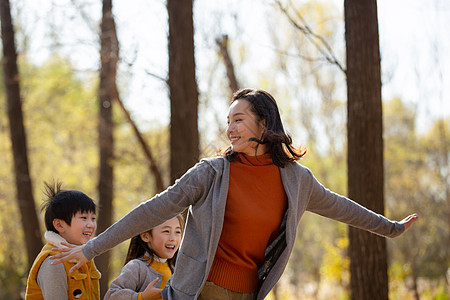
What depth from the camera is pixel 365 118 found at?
4820mm

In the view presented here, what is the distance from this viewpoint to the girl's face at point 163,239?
138 inches

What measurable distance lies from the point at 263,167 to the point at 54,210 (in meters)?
1.45

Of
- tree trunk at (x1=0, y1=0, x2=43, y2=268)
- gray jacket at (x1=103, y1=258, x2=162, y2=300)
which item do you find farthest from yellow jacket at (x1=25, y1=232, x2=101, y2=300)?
tree trunk at (x1=0, y1=0, x2=43, y2=268)

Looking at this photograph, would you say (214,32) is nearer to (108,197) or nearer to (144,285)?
(108,197)

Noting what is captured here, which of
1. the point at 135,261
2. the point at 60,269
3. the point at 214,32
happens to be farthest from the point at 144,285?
the point at 214,32

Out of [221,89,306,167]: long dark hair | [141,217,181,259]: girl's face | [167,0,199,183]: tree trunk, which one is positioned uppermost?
[167,0,199,183]: tree trunk

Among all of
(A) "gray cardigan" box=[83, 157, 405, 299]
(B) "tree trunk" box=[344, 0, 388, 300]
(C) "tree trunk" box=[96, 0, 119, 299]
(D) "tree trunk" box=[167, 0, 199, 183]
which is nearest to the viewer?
(A) "gray cardigan" box=[83, 157, 405, 299]

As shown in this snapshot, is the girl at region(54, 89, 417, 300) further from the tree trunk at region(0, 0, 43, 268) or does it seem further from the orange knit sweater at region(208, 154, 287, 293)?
the tree trunk at region(0, 0, 43, 268)

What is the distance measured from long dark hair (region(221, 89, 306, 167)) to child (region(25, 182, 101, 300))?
114 cm

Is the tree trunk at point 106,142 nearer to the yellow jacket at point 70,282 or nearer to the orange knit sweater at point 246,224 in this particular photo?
the yellow jacket at point 70,282

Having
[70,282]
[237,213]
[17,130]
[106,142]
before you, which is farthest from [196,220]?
[106,142]

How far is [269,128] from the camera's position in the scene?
2.83 m

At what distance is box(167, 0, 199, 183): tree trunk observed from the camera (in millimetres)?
6543

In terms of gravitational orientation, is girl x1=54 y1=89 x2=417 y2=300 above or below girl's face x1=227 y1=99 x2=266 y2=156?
below
